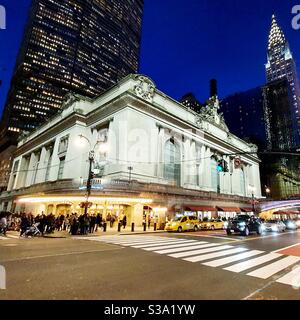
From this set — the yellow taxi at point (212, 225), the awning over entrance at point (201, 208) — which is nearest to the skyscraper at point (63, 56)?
the awning over entrance at point (201, 208)

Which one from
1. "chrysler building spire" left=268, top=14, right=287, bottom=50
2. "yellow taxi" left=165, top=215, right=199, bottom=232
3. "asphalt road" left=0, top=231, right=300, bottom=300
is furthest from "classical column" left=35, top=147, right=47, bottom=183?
"chrysler building spire" left=268, top=14, right=287, bottom=50

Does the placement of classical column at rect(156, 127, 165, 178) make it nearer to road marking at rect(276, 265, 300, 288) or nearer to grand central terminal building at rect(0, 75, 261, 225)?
grand central terminal building at rect(0, 75, 261, 225)

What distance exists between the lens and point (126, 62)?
5940 inches

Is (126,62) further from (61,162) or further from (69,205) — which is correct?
(69,205)

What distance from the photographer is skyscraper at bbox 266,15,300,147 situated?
Answer: 128863 mm

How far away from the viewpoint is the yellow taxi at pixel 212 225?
28.0 meters

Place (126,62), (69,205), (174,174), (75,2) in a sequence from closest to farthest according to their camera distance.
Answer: (69,205) → (174,174) → (75,2) → (126,62)

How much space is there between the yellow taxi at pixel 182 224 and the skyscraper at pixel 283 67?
125540 mm

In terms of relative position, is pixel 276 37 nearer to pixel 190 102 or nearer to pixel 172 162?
pixel 190 102

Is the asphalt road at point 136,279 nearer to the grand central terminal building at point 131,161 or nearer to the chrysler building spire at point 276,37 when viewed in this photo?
the grand central terminal building at point 131,161

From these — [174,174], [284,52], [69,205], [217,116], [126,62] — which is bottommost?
[69,205]

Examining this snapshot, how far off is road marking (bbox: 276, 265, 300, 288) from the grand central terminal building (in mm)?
17962
